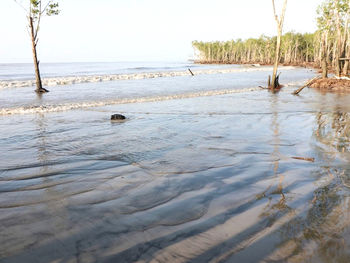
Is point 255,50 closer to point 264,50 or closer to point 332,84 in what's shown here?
point 264,50

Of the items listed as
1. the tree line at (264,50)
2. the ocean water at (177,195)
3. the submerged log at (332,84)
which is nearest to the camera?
the ocean water at (177,195)

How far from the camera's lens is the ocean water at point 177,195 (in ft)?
8.77

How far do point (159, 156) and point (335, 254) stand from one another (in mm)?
3597

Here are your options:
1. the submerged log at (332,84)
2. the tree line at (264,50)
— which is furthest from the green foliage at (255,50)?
the submerged log at (332,84)

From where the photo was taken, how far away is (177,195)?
383cm

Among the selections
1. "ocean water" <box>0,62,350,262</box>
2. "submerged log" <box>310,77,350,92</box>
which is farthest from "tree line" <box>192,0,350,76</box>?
"ocean water" <box>0,62,350,262</box>

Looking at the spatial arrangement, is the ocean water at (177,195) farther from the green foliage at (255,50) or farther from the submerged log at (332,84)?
the green foliage at (255,50)

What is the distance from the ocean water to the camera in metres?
2.67

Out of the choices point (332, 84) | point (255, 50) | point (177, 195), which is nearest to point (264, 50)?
point (255, 50)

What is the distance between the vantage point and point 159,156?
5645 millimetres

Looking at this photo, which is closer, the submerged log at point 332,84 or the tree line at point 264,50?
the submerged log at point 332,84

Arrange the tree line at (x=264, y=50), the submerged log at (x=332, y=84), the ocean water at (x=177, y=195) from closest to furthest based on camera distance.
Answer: the ocean water at (x=177, y=195) → the submerged log at (x=332, y=84) → the tree line at (x=264, y=50)

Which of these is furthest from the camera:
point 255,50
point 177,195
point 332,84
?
point 255,50

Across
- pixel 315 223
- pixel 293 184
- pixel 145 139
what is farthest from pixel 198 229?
pixel 145 139
